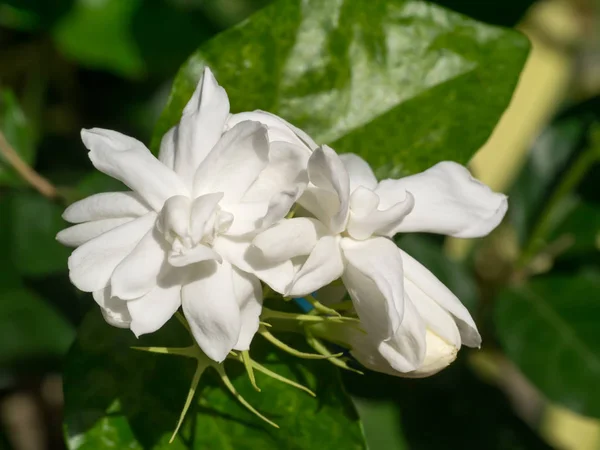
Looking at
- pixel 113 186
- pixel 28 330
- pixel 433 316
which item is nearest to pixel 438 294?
pixel 433 316

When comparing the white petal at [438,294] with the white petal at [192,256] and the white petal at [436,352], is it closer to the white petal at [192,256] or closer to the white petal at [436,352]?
Result: the white petal at [436,352]

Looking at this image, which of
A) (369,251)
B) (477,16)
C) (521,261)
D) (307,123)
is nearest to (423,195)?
(369,251)

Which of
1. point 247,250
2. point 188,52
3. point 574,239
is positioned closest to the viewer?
point 247,250

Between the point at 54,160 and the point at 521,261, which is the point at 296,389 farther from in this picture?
the point at 54,160

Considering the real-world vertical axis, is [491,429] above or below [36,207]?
below

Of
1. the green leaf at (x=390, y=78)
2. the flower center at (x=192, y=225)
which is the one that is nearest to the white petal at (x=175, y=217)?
the flower center at (x=192, y=225)

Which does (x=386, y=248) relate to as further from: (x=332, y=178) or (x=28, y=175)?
(x=28, y=175)

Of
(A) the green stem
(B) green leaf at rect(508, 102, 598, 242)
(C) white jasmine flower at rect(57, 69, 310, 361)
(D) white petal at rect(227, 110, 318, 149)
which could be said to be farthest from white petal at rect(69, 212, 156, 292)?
(B) green leaf at rect(508, 102, 598, 242)
